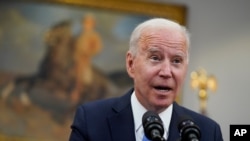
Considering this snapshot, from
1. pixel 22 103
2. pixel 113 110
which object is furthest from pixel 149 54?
pixel 22 103

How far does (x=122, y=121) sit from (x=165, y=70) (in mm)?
367

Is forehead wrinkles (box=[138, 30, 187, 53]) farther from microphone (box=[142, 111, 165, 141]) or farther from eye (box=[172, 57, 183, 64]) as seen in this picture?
microphone (box=[142, 111, 165, 141])

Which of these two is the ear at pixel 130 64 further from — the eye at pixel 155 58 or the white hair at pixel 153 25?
the eye at pixel 155 58

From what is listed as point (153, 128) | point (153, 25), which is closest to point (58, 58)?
point (153, 25)

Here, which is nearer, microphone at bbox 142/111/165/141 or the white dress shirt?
microphone at bbox 142/111/165/141

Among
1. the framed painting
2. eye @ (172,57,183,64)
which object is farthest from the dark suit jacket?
the framed painting

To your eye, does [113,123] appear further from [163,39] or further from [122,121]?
[163,39]

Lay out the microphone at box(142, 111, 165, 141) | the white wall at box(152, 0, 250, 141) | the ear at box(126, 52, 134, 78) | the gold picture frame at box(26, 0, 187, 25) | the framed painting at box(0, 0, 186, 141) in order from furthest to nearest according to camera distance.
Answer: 1. the white wall at box(152, 0, 250, 141)
2. the gold picture frame at box(26, 0, 187, 25)
3. the framed painting at box(0, 0, 186, 141)
4. the ear at box(126, 52, 134, 78)
5. the microphone at box(142, 111, 165, 141)

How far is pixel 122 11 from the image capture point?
8.60 meters

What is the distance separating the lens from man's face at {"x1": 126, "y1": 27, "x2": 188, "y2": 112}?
8.08 feet

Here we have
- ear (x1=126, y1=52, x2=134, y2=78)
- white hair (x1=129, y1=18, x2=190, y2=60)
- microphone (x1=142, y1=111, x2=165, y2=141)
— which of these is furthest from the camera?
ear (x1=126, y1=52, x2=134, y2=78)

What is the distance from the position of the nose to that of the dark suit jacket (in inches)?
8.9

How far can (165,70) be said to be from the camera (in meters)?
2.44

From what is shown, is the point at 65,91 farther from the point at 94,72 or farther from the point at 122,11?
the point at 122,11
